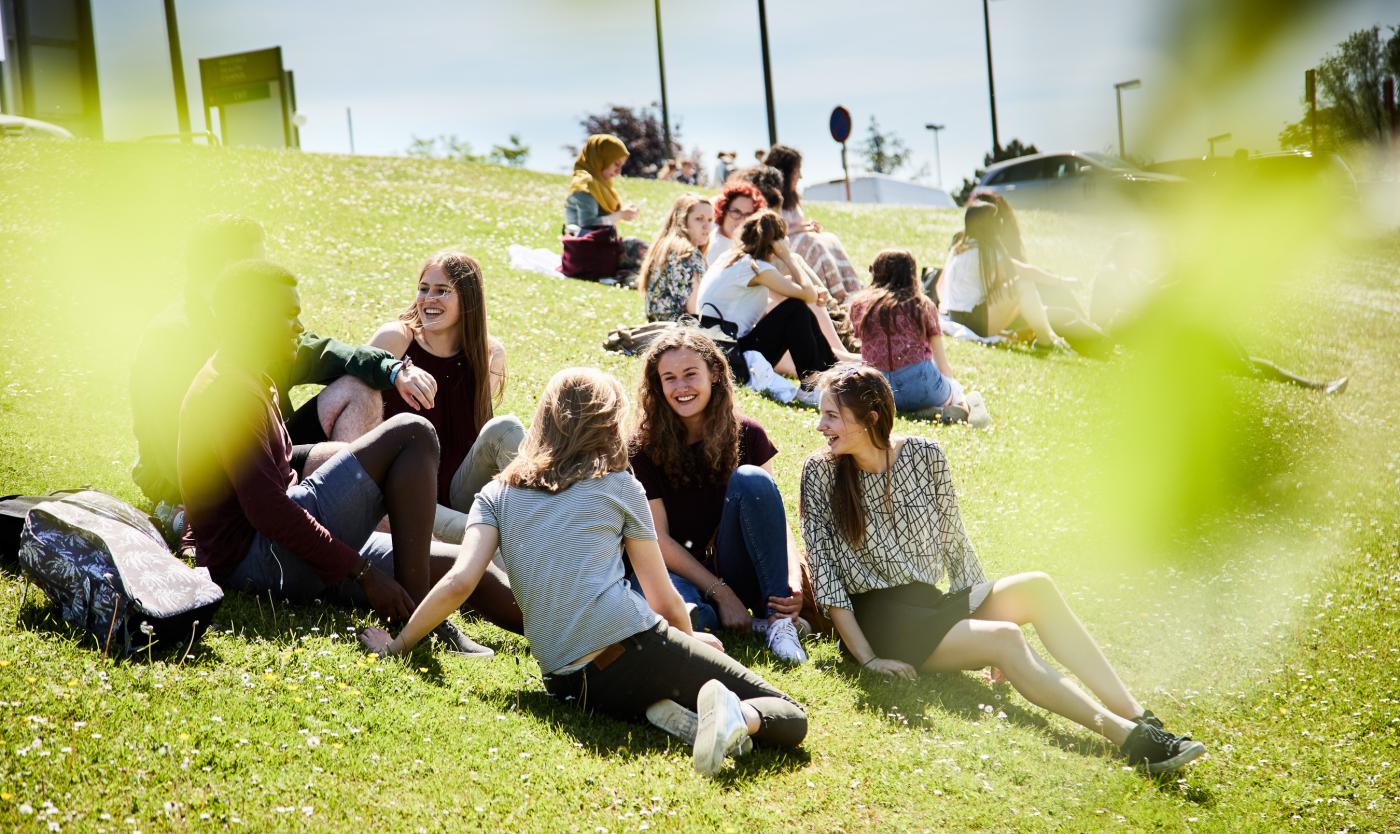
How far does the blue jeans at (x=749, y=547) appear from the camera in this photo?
593 cm

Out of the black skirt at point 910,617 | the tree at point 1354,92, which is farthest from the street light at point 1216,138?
the black skirt at point 910,617

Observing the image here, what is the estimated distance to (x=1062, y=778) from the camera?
4934 mm

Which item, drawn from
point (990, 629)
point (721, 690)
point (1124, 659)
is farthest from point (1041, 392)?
point (721, 690)

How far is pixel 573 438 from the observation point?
15.7ft

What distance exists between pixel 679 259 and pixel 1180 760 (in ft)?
24.9

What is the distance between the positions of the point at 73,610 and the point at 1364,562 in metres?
8.44

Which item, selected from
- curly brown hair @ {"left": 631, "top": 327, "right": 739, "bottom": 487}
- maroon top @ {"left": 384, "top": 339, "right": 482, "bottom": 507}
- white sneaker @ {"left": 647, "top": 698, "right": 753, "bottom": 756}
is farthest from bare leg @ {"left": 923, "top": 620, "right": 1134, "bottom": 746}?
maroon top @ {"left": 384, "top": 339, "right": 482, "bottom": 507}

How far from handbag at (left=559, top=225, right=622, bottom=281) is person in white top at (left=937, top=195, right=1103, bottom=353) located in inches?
158

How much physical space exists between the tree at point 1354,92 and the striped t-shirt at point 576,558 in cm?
270

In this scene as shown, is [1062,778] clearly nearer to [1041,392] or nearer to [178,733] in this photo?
[178,733]

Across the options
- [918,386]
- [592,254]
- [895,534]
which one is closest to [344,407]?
[895,534]

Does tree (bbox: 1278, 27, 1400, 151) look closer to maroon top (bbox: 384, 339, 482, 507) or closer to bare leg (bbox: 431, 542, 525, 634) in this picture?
bare leg (bbox: 431, 542, 525, 634)

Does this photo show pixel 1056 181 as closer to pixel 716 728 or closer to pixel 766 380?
pixel 766 380

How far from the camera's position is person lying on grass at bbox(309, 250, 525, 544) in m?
6.39
